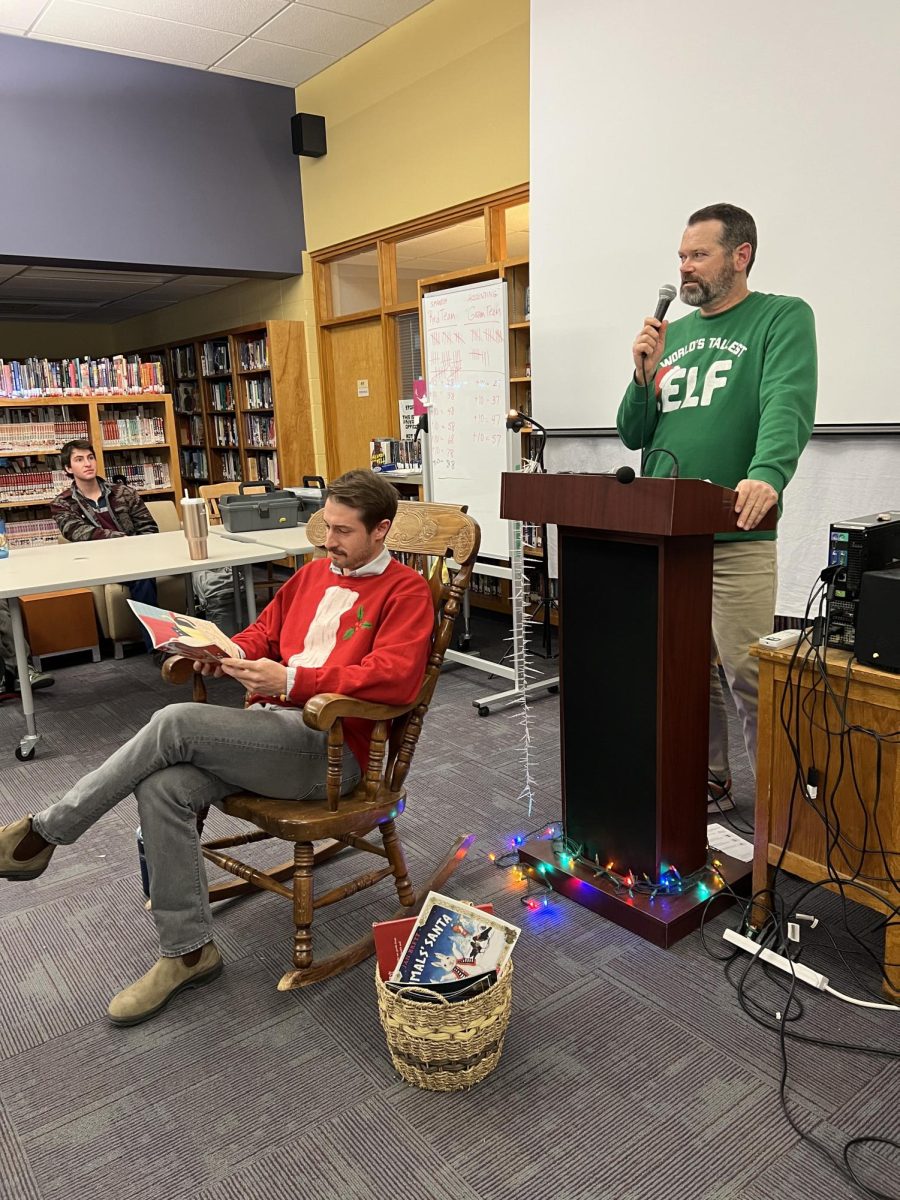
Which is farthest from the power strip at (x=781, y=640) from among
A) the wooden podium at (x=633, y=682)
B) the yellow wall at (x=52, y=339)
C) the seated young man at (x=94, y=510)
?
the yellow wall at (x=52, y=339)

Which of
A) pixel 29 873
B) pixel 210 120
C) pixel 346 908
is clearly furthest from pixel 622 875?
pixel 210 120

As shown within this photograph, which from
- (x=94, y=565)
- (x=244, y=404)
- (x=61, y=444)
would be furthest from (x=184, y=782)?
(x=244, y=404)

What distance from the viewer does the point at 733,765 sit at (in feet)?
10.2

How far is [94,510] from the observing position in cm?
515

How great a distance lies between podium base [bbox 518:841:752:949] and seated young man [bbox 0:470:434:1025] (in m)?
0.67

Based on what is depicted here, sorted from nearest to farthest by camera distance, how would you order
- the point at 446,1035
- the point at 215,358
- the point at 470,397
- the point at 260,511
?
the point at 446,1035
the point at 470,397
the point at 260,511
the point at 215,358

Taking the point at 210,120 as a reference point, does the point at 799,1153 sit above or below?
below

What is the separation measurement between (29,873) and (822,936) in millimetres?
1920

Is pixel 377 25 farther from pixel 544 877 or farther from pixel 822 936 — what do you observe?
pixel 822 936

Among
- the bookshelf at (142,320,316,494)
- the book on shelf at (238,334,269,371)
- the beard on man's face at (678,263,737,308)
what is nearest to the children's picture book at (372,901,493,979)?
the beard on man's face at (678,263,737,308)

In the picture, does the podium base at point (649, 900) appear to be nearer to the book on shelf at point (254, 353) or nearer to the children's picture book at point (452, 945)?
the children's picture book at point (452, 945)

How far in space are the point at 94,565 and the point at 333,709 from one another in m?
2.44

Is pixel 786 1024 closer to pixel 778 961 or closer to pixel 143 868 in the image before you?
pixel 778 961

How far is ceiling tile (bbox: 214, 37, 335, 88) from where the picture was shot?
18.1ft
